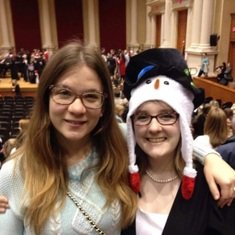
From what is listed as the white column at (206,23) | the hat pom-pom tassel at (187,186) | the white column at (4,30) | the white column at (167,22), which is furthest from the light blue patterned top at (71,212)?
the white column at (4,30)

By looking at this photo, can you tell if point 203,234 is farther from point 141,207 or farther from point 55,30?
point 55,30

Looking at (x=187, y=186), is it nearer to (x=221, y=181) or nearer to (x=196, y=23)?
(x=221, y=181)

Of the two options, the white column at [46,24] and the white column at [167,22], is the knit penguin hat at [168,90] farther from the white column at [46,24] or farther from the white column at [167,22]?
the white column at [46,24]

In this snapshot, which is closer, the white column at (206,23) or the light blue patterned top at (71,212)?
the light blue patterned top at (71,212)

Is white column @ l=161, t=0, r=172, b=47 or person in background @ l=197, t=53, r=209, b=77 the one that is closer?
person in background @ l=197, t=53, r=209, b=77

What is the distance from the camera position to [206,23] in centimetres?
1155

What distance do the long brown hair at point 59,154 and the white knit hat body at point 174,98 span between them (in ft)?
0.46

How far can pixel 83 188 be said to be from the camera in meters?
1.27

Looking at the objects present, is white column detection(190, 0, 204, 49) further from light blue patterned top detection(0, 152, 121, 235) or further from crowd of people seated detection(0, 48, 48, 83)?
light blue patterned top detection(0, 152, 121, 235)

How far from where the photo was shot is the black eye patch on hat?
4.14 ft

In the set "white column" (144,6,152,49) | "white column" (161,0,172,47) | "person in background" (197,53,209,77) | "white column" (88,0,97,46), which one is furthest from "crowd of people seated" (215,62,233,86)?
"white column" (88,0,97,46)

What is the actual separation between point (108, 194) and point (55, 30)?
22.2 meters

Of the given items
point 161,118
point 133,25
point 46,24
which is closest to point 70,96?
point 161,118

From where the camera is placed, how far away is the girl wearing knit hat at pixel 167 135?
4.05 ft
